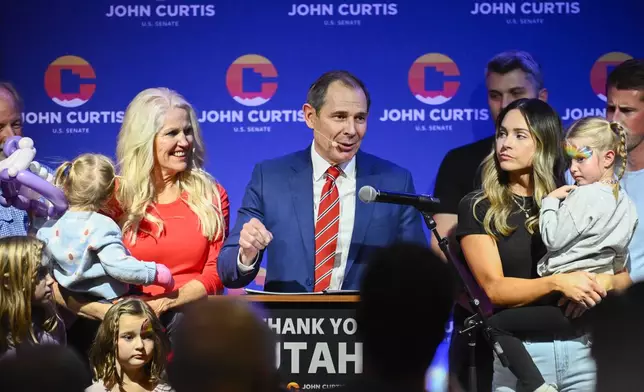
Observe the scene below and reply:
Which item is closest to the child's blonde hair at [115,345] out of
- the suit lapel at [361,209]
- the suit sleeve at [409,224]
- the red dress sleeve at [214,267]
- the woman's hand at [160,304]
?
the woman's hand at [160,304]

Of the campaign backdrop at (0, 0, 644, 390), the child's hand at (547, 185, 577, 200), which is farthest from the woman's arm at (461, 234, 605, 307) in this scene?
the campaign backdrop at (0, 0, 644, 390)

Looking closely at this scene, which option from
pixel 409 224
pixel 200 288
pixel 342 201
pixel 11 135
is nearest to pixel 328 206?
pixel 342 201

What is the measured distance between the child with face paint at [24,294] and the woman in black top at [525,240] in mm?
1962

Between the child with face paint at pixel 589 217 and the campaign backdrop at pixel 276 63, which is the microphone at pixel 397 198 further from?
the campaign backdrop at pixel 276 63

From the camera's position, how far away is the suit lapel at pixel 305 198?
5492mm

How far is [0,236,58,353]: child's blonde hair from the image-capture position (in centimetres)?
469

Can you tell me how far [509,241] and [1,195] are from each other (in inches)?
103

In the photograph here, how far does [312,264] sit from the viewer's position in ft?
17.9

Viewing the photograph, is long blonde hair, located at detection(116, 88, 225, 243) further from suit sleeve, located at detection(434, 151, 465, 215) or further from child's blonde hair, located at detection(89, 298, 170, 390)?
suit sleeve, located at detection(434, 151, 465, 215)

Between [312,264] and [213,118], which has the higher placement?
[213,118]

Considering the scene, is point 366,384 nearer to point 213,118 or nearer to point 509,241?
point 509,241

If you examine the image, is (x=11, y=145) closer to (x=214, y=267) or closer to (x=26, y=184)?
(x=26, y=184)

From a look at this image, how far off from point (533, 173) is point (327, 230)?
1152 mm

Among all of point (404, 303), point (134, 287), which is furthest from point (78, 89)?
point (404, 303)
